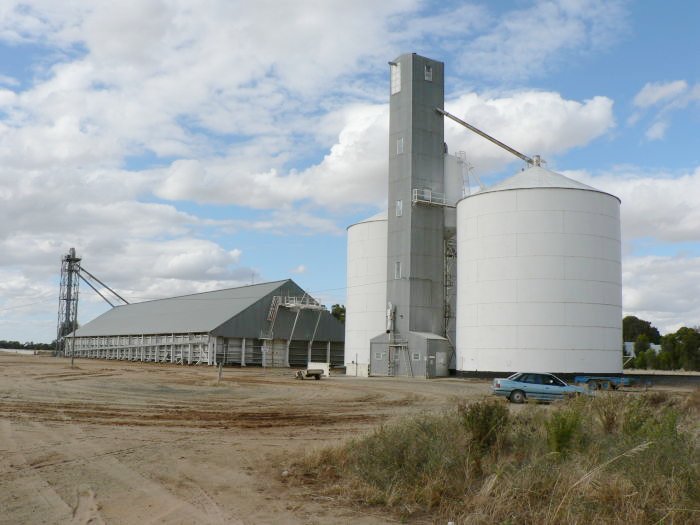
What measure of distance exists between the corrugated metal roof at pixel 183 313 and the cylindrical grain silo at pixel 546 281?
30.5m

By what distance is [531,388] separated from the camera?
28672 millimetres

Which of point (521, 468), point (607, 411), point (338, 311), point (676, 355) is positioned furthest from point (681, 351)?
point (521, 468)

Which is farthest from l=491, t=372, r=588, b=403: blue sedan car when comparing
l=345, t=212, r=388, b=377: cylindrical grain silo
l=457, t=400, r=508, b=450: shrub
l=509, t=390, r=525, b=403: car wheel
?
l=345, t=212, r=388, b=377: cylindrical grain silo

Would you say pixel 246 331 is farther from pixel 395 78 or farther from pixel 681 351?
pixel 681 351

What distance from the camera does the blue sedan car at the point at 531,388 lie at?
1123 inches

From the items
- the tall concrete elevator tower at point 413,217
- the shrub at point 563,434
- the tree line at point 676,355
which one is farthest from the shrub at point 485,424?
the tree line at point 676,355

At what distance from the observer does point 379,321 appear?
58.7 meters

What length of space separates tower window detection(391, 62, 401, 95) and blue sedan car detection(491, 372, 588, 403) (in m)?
33.5

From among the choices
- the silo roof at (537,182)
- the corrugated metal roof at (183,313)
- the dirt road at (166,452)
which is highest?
the silo roof at (537,182)

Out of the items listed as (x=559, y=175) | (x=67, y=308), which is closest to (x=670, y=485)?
(x=559, y=175)

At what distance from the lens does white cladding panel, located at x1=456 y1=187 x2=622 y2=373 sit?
43938 mm

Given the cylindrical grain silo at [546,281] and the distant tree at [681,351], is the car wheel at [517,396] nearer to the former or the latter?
the cylindrical grain silo at [546,281]

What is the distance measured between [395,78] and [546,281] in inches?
900

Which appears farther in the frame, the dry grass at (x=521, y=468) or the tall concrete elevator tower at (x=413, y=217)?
the tall concrete elevator tower at (x=413, y=217)
